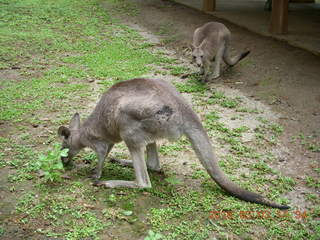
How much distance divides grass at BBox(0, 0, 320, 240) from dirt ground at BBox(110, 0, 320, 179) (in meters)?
0.28

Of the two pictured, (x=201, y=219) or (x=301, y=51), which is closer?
(x=201, y=219)

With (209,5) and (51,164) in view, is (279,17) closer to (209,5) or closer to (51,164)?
(209,5)

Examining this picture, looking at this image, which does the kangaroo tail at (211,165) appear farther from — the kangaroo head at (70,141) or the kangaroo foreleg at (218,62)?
the kangaroo foreleg at (218,62)

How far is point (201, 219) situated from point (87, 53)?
583 cm

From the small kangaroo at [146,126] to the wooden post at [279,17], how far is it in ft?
18.7

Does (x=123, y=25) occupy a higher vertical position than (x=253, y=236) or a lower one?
higher

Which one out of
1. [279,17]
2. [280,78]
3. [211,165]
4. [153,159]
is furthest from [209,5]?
[211,165]

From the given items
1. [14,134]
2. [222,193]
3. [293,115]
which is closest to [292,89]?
[293,115]

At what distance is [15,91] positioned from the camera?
6.48 m

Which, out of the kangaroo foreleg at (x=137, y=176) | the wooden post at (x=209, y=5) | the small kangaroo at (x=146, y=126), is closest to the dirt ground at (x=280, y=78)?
the wooden post at (x=209, y=5)

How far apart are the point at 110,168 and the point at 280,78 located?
13.0 ft

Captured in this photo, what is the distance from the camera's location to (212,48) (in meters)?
7.45

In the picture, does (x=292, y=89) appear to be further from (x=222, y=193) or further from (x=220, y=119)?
(x=222, y=193)
